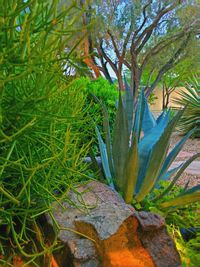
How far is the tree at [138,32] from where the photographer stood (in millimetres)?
13328

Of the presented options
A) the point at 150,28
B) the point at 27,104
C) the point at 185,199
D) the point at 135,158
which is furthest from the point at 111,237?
the point at 150,28

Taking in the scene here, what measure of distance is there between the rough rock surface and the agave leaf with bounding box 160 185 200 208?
0.81 meters

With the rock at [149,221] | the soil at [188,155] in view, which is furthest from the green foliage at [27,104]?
the soil at [188,155]

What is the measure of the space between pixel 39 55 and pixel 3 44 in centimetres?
8

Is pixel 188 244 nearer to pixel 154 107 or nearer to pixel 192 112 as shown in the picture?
pixel 192 112

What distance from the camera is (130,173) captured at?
2.24 metres

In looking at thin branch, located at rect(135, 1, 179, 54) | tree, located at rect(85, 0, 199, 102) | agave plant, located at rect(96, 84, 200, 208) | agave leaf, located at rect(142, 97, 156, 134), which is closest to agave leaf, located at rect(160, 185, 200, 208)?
agave plant, located at rect(96, 84, 200, 208)

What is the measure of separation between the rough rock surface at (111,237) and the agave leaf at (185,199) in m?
0.81

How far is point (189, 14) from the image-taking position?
13.6m

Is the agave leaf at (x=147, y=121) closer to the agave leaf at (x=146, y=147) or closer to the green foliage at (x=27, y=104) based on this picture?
the agave leaf at (x=146, y=147)

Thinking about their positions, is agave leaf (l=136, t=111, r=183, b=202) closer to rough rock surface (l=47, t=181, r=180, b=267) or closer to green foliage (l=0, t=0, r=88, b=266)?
rough rock surface (l=47, t=181, r=180, b=267)

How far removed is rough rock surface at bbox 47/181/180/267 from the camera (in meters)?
1.18

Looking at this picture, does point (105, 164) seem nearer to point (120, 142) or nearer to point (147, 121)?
point (120, 142)

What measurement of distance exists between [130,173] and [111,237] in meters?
1.04
